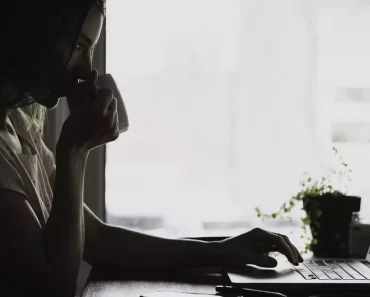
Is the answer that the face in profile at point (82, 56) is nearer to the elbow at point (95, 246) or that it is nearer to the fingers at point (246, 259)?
the elbow at point (95, 246)

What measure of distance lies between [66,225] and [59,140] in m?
0.15

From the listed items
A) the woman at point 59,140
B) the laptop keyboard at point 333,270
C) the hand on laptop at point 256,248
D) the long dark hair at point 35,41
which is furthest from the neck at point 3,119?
Result: the laptop keyboard at point 333,270

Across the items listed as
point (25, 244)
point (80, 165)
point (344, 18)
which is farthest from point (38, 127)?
point (344, 18)

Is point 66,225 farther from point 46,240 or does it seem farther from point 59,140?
point 59,140

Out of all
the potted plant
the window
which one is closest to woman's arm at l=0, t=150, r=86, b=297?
the potted plant

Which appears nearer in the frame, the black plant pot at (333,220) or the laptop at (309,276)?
the laptop at (309,276)

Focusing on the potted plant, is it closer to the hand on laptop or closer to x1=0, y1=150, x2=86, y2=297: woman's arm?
the hand on laptop

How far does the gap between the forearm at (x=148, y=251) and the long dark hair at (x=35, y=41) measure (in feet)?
1.37

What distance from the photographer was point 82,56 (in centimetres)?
116

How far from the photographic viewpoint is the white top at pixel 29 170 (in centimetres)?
104

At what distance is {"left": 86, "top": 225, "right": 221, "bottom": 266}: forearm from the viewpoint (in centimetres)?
125

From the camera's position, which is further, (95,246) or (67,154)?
(95,246)

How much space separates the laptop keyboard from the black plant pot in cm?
11

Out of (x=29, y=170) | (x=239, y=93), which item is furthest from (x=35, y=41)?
(x=239, y=93)
